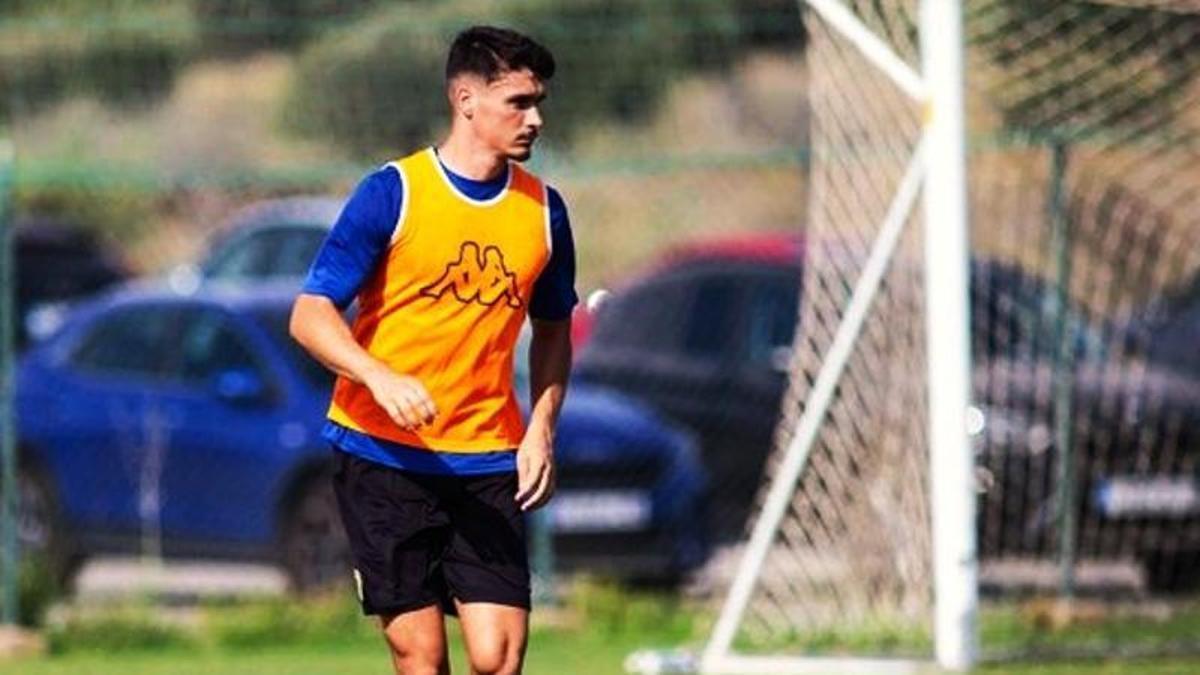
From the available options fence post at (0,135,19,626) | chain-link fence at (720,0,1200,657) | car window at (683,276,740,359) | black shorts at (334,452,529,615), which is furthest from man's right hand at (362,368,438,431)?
car window at (683,276,740,359)

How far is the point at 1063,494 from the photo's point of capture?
55.2 ft

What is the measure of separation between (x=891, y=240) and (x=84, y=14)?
58.4 ft

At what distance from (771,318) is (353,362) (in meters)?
9.97

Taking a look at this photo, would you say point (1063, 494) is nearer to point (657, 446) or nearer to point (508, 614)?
point (657, 446)

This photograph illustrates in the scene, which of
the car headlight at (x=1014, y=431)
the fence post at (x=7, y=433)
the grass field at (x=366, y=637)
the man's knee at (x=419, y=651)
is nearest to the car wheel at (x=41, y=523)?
the grass field at (x=366, y=637)

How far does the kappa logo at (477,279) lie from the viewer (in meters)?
9.15

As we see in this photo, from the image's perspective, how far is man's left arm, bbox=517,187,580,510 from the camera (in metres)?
9.17

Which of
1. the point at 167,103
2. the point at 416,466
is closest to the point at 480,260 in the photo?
the point at 416,466

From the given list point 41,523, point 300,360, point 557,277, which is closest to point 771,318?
point 300,360

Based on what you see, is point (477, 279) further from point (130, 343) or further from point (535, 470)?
point (130, 343)

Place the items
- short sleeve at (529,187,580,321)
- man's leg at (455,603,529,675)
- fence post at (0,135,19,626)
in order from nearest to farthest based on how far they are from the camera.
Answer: man's leg at (455,603,529,675) → short sleeve at (529,187,580,321) → fence post at (0,135,19,626)

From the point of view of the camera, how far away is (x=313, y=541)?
17.5 m

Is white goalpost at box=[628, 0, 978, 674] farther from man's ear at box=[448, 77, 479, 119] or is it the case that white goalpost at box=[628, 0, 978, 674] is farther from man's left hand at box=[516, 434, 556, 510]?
man's ear at box=[448, 77, 479, 119]

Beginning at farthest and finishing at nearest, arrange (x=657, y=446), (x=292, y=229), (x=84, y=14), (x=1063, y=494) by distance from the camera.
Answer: (x=84, y=14), (x=292, y=229), (x=657, y=446), (x=1063, y=494)
